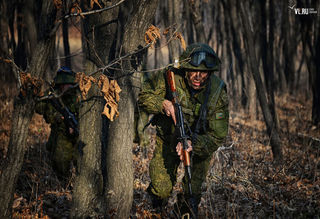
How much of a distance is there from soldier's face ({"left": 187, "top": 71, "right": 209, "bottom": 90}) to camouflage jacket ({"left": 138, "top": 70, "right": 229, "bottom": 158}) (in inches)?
4.5

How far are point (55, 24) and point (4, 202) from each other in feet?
5.34

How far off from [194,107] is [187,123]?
318 mm

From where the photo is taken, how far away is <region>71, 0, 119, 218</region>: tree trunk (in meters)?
3.25

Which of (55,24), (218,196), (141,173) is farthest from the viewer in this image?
(141,173)

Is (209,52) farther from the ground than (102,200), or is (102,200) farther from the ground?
(209,52)

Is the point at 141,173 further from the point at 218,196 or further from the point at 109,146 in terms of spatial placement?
the point at 109,146

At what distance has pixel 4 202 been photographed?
9.36 feet

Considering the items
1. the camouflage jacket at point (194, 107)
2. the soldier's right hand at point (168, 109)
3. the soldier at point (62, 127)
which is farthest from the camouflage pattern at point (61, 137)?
the soldier's right hand at point (168, 109)

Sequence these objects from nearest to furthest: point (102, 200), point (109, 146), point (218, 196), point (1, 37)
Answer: point (109, 146), point (102, 200), point (218, 196), point (1, 37)

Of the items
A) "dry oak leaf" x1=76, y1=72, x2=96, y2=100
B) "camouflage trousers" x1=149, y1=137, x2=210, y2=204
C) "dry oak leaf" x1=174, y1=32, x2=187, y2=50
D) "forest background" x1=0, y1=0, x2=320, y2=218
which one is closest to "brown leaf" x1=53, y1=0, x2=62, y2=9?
"forest background" x1=0, y1=0, x2=320, y2=218

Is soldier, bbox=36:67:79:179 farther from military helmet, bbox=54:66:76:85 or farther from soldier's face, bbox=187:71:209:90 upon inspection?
soldier's face, bbox=187:71:209:90

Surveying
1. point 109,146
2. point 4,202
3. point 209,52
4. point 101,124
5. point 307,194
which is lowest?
point 307,194

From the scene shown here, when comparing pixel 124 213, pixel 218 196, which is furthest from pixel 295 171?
pixel 124 213

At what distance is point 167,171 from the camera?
3.89 m
